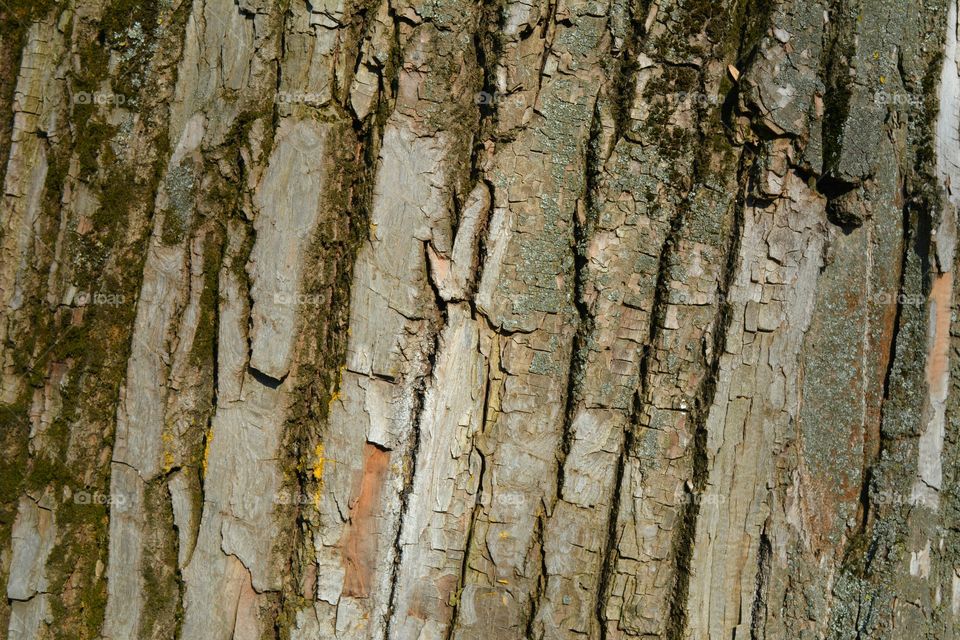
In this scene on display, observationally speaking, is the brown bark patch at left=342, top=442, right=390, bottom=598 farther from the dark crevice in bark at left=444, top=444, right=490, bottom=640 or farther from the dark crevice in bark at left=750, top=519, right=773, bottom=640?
the dark crevice in bark at left=750, top=519, right=773, bottom=640

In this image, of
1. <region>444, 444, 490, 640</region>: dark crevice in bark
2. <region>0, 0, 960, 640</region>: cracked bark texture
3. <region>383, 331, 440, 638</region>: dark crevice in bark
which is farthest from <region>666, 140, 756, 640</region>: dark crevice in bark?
<region>383, 331, 440, 638</region>: dark crevice in bark

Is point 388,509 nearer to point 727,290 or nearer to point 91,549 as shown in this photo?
point 91,549

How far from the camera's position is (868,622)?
185 centimetres

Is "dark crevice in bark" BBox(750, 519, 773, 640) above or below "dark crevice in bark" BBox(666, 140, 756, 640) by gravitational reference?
below

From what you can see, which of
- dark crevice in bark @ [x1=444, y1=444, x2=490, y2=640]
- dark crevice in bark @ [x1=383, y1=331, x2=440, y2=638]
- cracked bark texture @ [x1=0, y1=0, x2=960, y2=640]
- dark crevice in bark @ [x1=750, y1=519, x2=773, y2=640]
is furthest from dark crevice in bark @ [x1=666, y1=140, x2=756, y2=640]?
dark crevice in bark @ [x1=383, y1=331, x2=440, y2=638]

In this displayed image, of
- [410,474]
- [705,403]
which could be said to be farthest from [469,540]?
[705,403]

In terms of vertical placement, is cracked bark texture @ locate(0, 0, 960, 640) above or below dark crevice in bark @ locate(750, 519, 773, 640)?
above

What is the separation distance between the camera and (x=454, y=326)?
1698 millimetres

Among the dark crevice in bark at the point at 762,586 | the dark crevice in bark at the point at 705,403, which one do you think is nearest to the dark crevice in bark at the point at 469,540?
the dark crevice in bark at the point at 705,403

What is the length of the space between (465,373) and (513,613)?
579mm

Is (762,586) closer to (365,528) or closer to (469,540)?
(469,540)

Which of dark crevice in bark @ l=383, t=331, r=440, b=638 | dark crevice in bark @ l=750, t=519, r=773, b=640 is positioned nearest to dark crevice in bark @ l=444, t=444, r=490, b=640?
dark crevice in bark @ l=383, t=331, r=440, b=638

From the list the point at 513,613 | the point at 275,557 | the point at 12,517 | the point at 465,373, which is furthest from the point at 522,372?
the point at 12,517

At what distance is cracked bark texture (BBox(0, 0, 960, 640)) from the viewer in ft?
5.58
